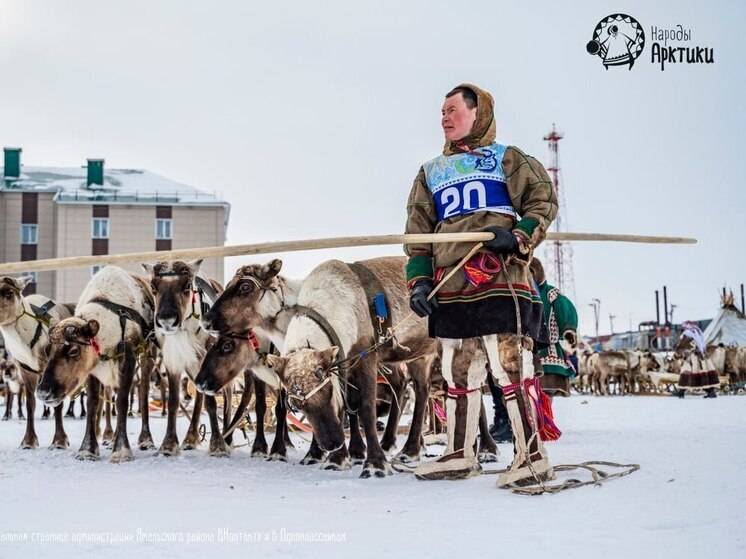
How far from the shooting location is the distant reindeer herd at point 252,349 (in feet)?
17.9

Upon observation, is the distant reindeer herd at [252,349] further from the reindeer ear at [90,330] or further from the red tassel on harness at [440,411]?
the red tassel on harness at [440,411]

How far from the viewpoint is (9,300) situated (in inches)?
320

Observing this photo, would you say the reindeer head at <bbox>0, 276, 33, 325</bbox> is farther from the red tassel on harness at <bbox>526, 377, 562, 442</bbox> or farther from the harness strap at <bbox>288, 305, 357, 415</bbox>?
the red tassel on harness at <bbox>526, 377, 562, 442</bbox>

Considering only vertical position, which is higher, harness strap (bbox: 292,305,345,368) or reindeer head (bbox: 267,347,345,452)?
harness strap (bbox: 292,305,345,368)

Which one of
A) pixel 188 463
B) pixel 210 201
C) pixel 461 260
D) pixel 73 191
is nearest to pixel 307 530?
pixel 461 260

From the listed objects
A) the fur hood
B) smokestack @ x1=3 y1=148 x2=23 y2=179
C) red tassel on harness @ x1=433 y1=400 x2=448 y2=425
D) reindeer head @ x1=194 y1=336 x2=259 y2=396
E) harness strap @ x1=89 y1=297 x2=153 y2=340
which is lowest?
red tassel on harness @ x1=433 y1=400 x2=448 y2=425

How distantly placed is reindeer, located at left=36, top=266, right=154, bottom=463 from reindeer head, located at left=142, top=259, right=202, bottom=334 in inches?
17.2

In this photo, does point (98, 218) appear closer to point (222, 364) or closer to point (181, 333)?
point (181, 333)

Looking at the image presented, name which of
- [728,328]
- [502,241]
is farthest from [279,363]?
[728,328]

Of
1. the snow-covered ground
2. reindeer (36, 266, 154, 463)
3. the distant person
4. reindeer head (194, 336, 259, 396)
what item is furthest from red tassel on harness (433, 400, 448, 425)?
the distant person

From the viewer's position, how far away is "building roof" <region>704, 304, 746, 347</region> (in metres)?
32.3

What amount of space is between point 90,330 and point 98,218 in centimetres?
3991

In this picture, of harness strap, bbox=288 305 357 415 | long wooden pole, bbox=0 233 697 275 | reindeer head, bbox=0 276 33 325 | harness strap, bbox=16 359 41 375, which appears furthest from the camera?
harness strap, bbox=16 359 41 375

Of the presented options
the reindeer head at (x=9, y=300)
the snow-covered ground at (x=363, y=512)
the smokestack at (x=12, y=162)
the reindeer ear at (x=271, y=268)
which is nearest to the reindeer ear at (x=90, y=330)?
the snow-covered ground at (x=363, y=512)
